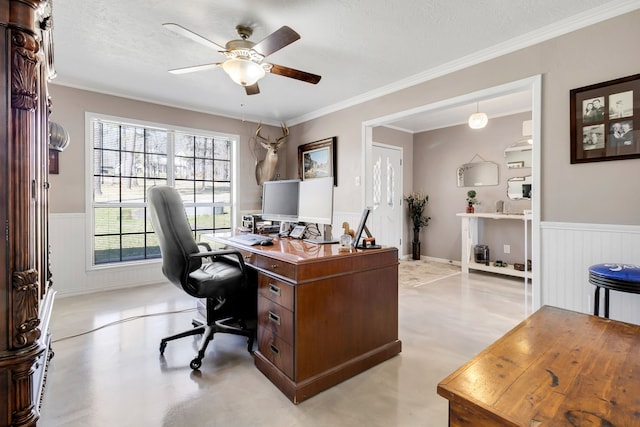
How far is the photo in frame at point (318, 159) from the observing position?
4418 millimetres

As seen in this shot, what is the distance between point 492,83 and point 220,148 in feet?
12.5

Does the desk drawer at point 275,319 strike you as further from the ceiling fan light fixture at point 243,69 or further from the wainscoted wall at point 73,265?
the wainscoted wall at point 73,265

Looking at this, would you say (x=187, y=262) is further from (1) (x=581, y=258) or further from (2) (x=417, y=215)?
(2) (x=417, y=215)

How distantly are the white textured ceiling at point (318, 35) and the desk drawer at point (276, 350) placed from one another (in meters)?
2.26

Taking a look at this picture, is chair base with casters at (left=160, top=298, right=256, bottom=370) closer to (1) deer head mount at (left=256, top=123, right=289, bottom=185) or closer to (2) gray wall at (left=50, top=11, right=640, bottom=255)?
(2) gray wall at (left=50, top=11, right=640, bottom=255)

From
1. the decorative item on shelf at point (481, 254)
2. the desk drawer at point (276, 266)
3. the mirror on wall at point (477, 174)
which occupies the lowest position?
the decorative item on shelf at point (481, 254)

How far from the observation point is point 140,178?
4191 mm

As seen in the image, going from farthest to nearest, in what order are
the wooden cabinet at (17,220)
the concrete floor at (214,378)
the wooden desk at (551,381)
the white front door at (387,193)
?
the white front door at (387,193)
the concrete floor at (214,378)
the wooden cabinet at (17,220)
the wooden desk at (551,381)

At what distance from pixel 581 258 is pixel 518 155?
2873 mm

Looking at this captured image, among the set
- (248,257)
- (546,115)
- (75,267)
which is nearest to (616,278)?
(546,115)

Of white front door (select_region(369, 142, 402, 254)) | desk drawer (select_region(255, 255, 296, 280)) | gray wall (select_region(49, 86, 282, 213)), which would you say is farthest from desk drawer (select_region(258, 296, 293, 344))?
white front door (select_region(369, 142, 402, 254))

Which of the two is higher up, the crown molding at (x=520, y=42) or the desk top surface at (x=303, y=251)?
the crown molding at (x=520, y=42)

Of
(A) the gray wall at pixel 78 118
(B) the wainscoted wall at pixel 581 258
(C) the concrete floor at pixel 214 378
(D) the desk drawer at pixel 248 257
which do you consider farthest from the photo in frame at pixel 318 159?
(B) the wainscoted wall at pixel 581 258

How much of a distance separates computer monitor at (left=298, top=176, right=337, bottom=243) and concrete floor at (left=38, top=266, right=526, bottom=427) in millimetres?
1094
